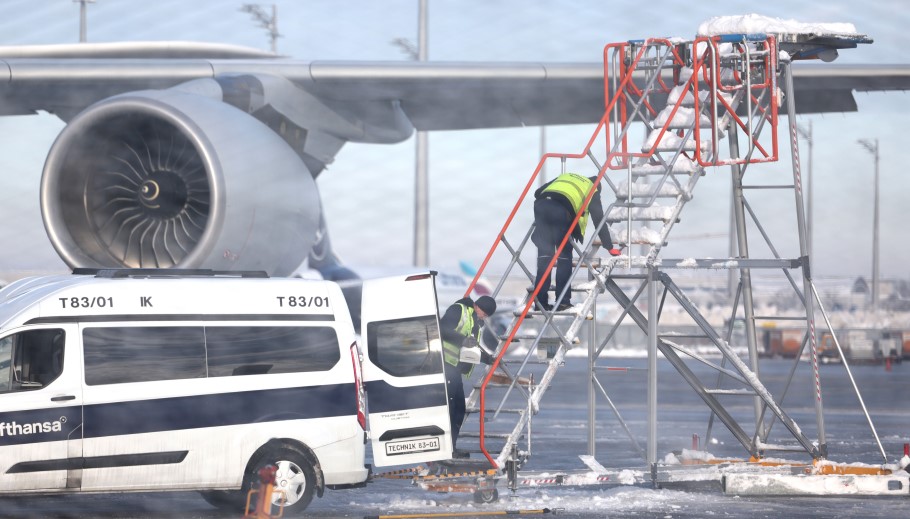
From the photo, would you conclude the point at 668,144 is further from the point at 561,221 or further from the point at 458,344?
the point at 458,344

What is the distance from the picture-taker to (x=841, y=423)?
66.1 feet

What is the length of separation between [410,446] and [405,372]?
0.63m

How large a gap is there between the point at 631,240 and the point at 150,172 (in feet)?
16.7

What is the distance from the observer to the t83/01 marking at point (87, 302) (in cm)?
1030

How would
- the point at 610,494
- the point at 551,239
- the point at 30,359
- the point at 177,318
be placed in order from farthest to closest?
the point at 551,239, the point at 610,494, the point at 177,318, the point at 30,359

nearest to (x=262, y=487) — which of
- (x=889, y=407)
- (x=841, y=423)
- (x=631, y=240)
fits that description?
(x=631, y=240)

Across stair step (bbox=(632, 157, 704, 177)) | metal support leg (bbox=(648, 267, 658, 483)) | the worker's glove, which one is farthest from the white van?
stair step (bbox=(632, 157, 704, 177))

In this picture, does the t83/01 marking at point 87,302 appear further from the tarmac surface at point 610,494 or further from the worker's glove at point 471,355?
the worker's glove at point 471,355

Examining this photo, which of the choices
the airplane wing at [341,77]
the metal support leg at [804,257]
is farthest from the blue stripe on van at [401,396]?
the airplane wing at [341,77]

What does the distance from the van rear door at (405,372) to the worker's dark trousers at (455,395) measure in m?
0.88

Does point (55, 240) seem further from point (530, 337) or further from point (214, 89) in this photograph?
point (530, 337)

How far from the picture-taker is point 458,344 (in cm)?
1202

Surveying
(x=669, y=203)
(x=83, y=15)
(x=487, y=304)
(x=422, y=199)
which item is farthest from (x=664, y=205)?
(x=422, y=199)

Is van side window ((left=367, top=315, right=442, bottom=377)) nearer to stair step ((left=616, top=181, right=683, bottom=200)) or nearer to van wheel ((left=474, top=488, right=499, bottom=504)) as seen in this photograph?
van wheel ((left=474, top=488, right=499, bottom=504))
